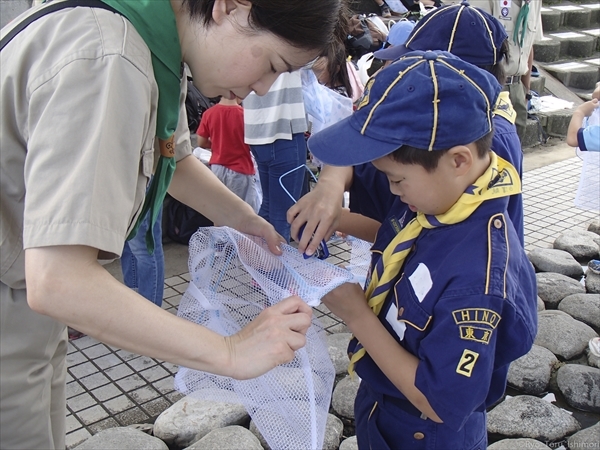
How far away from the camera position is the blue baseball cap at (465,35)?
6.58 ft

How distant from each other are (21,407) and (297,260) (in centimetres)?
82

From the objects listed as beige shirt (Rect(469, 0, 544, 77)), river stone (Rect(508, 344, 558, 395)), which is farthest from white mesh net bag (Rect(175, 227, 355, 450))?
beige shirt (Rect(469, 0, 544, 77))

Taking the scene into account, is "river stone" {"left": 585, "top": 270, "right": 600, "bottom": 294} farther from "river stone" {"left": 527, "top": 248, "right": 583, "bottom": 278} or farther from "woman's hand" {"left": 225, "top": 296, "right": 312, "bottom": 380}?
"woman's hand" {"left": 225, "top": 296, "right": 312, "bottom": 380}

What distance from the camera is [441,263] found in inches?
58.6

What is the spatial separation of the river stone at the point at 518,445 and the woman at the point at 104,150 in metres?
1.78

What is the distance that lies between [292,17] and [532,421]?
2465 mm

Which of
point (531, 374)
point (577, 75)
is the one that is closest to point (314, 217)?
point (531, 374)

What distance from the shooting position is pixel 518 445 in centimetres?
267

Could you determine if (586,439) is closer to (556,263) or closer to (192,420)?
(192,420)

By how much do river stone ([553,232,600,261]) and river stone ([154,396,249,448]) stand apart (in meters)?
3.40

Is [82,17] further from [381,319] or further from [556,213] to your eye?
[556,213]

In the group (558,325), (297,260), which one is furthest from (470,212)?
(558,325)

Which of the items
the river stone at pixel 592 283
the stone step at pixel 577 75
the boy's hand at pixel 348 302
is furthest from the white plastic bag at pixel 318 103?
the stone step at pixel 577 75

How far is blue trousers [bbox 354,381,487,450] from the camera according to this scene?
1.63 m
